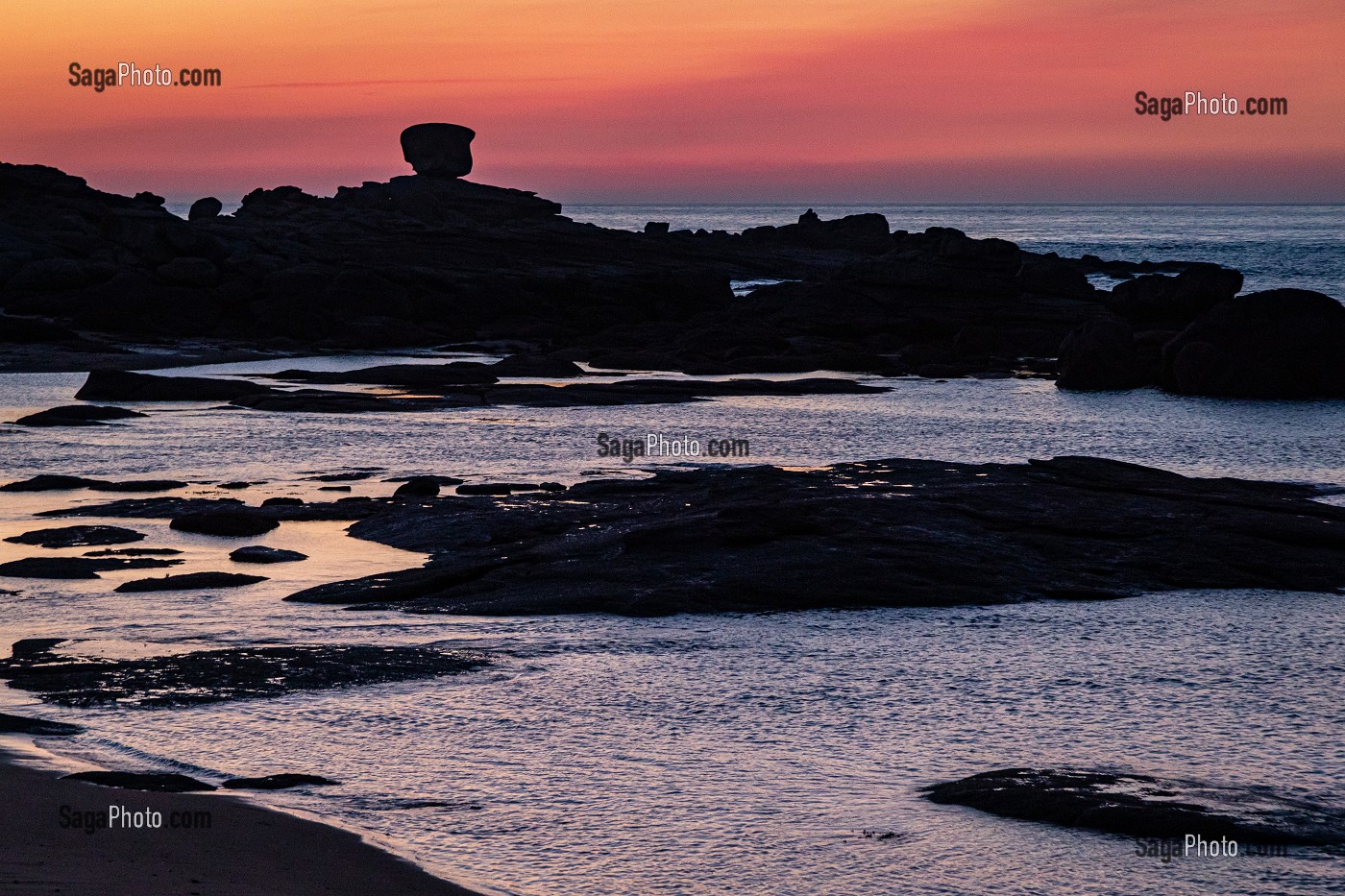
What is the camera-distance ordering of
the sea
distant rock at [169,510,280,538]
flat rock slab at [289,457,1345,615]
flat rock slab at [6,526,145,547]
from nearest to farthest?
the sea
flat rock slab at [289,457,1345,615]
flat rock slab at [6,526,145,547]
distant rock at [169,510,280,538]

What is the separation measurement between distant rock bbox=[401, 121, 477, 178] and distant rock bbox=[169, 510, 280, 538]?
111 meters

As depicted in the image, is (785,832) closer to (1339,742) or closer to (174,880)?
(174,880)

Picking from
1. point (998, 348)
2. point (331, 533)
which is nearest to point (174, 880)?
point (331, 533)

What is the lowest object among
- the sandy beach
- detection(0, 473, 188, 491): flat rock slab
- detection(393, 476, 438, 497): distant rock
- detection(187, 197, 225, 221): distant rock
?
the sandy beach

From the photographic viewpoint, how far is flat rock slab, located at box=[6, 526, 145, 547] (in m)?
22.6

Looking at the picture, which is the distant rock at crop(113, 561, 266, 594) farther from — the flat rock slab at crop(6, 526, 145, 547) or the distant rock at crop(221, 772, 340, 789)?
the distant rock at crop(221, 772, 340, 789)

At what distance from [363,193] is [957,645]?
→ 119m

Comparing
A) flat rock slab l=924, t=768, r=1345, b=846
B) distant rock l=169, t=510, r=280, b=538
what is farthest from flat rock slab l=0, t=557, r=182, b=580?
flat rock slab l=924, t=768, r=1345, b=846

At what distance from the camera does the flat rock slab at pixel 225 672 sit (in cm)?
1438

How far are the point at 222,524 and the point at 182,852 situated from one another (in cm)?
1500

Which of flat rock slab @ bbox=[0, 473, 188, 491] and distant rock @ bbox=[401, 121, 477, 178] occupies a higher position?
distant rock @ bbox=[401, 121, 477, 178]

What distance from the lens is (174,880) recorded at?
9.22m

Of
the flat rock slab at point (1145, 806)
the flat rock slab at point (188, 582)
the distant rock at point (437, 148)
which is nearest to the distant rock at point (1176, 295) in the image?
the flat rock slab at point (188, 582)

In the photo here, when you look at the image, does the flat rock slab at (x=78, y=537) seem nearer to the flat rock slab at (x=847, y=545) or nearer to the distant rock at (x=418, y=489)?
the flat rock slab at (x=847, y=545)
